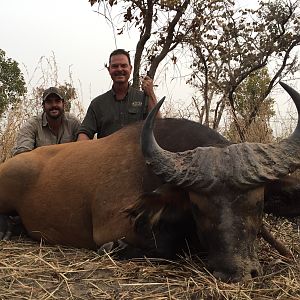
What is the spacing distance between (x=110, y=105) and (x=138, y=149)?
8.52ft

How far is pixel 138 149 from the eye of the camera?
4.67 meters

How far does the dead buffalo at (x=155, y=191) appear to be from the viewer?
135 inches

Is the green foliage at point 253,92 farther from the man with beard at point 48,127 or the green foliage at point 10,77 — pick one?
the green foliage at point 10,77

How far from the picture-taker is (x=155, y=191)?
12.2 feet

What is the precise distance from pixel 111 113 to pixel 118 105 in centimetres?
17

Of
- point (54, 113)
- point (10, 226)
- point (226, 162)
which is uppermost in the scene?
point (54, 113)

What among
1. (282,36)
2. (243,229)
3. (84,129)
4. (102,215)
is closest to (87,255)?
(102,215)

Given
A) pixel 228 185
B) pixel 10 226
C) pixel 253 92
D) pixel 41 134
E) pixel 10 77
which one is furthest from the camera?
pixel 10 77

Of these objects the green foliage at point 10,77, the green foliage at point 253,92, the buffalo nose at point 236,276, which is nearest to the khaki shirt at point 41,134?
the buffalo nose at point 236,276

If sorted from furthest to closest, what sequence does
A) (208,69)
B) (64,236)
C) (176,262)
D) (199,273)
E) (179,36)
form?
(208,69)
(179,36)
(64,236)
(176,262)
(199,273)

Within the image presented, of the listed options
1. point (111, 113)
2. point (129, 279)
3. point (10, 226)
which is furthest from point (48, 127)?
point (129, 279)

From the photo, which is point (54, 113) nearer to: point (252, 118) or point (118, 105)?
point (118, 105)

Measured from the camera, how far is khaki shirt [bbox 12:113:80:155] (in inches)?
279

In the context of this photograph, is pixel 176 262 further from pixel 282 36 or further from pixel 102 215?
pixel 282 36
